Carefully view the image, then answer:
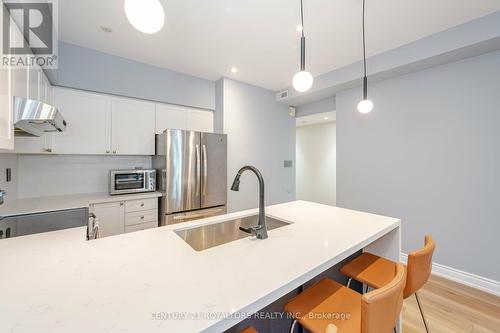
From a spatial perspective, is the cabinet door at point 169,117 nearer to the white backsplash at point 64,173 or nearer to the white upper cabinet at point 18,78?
the white backsplash at point 64,173

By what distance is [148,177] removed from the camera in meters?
2.91

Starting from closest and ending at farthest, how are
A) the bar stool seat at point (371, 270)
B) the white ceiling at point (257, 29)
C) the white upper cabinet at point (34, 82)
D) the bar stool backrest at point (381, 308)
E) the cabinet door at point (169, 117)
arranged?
the bar stool backrest at point (381, 308)
the bar stool seat at point (371, 270)
the white upper cabinet at point (34, 82)
the white ceiling at point (257, 29)
the cabinet door at point (169, 117)

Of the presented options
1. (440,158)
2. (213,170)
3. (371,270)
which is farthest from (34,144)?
(440,158)

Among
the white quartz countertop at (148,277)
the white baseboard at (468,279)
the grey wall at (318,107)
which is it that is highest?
the grey wall at (318,107)

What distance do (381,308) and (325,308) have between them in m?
0.36

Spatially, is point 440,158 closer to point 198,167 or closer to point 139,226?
point 198,167

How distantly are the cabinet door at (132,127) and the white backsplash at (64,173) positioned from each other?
0.34m

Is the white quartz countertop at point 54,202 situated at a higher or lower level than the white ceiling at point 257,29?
lower

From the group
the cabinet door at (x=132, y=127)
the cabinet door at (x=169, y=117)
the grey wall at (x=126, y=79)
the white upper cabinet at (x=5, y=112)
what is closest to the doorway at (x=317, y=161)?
the grey wall at (x=126, y=79)

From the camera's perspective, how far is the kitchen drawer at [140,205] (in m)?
2.60

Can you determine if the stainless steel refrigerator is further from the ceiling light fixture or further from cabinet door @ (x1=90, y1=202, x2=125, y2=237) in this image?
the ceiling light fixture

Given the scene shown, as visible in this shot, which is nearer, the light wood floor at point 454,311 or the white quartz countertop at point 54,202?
the light wood floor at point 454,311

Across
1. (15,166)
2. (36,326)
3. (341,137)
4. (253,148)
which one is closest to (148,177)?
(15,166)

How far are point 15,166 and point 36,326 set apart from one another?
2.71 meters
